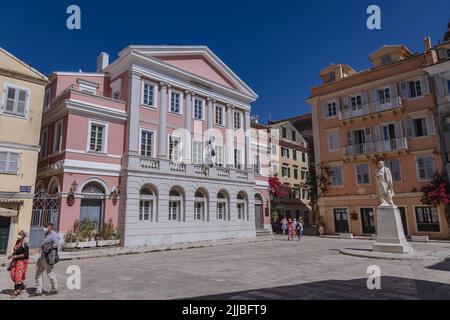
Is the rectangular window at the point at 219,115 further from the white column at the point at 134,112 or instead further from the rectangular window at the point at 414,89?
the rectangular window at the point at 414,89

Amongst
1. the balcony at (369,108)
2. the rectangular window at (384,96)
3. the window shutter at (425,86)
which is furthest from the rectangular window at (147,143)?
the window shutter at (425,86)

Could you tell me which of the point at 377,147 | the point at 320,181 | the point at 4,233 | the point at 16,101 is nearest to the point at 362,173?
the point at 377,147

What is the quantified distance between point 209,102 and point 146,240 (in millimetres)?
13421

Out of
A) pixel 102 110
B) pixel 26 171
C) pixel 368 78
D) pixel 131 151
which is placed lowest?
pixel 26 171

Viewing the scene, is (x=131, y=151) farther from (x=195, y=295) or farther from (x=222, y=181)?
(x=195, y=295)

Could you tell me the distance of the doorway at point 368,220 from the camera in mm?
29158

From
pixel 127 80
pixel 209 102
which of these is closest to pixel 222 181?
pixel 209 102

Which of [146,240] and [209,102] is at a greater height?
[209,102]

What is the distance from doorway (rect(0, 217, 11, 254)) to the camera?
1733 centimetres

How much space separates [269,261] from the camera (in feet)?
49.2

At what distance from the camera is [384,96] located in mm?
29797

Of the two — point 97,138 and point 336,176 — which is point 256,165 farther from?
point 97,138
